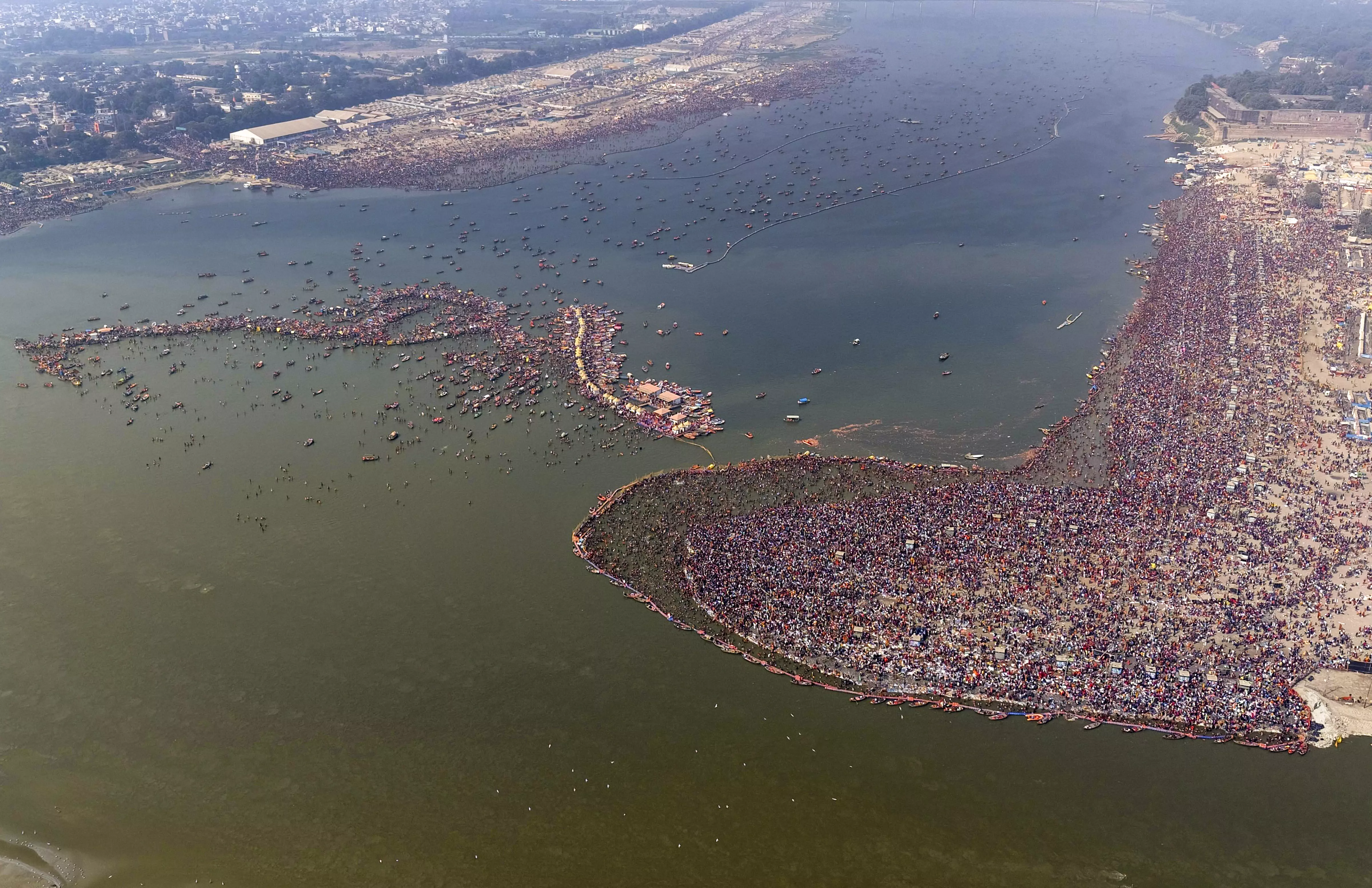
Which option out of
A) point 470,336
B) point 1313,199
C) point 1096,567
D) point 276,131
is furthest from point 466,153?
point 1096,567

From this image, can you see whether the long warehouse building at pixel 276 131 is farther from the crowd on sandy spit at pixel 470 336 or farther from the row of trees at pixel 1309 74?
the row of trees at pixel 1309 74

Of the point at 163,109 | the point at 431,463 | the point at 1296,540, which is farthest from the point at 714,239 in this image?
the point at 163,109

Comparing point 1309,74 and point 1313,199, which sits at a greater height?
point 1309,74

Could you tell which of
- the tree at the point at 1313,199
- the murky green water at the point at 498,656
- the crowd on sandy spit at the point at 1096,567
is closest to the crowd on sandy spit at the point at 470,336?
the murky green water at the point at 498,656

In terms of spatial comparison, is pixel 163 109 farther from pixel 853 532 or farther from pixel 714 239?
pixel 853 532

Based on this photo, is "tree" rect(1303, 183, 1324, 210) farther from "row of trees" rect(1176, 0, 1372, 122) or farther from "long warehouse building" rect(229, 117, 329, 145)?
"long warehouse building" rect(229, 117, 329, 145)

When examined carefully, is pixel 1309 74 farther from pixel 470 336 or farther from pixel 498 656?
pixel 498 656
